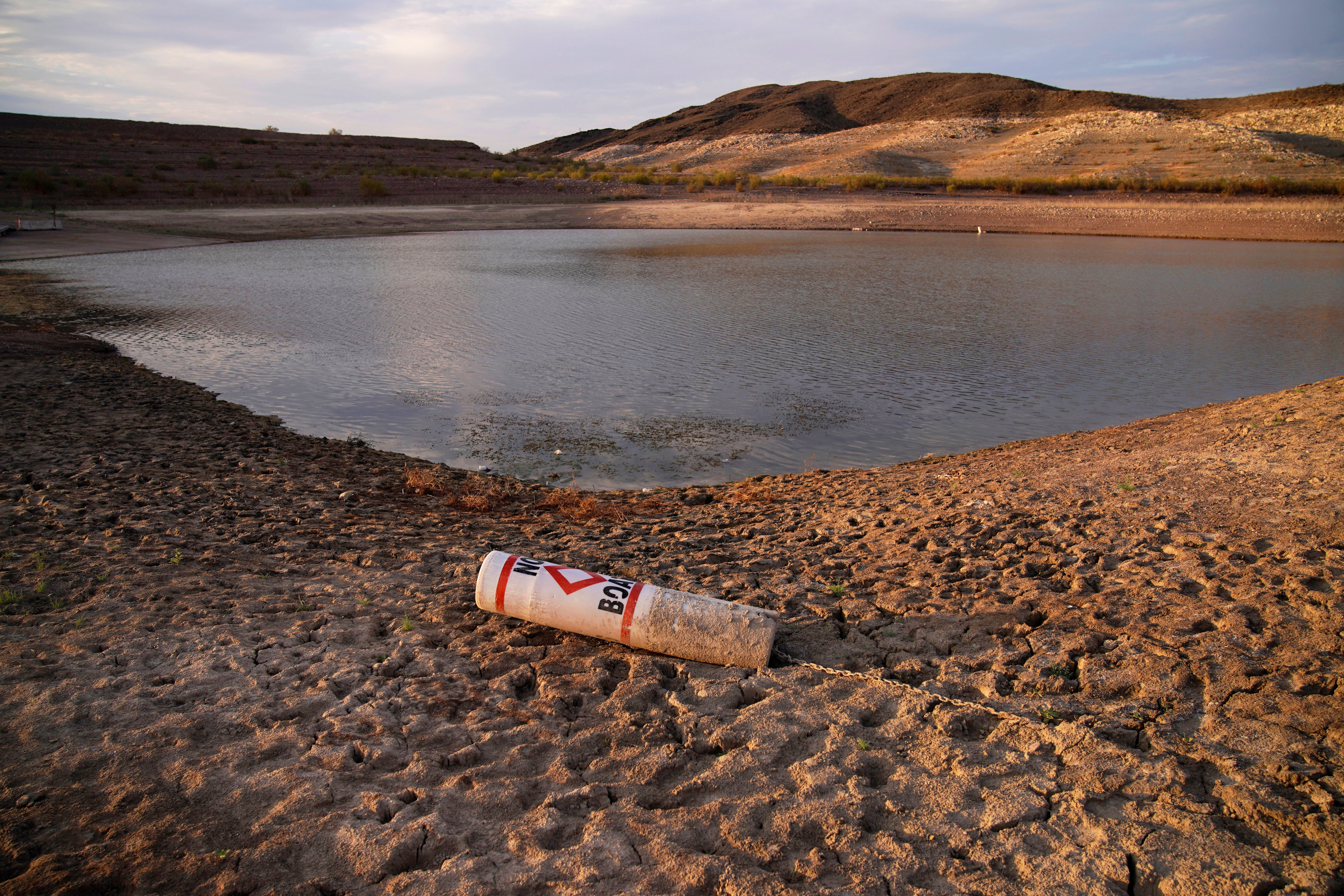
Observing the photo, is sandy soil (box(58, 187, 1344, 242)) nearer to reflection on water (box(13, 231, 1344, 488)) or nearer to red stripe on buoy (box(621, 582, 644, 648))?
reflection on water (box(13, 231, 1344, 488))

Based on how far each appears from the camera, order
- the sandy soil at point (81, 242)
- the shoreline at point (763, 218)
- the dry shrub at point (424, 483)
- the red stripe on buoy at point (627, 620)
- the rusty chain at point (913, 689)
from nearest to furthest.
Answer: the rusty chain at point (913, 689) < the red stripe on buoy at point (627, 620) < the dry shrub at point (424, 483) < the sandy soil at point (81, 242) < the shoreline at point (763, 218)

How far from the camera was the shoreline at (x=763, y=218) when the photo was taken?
28641mm

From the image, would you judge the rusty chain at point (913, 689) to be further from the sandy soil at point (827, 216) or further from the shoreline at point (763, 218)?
the sandy soil at point (827, 216)

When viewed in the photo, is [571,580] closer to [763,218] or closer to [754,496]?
[754,496]

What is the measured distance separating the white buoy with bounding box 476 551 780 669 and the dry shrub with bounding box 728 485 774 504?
8.72 ft

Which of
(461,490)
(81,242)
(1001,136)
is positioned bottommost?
(461,490)

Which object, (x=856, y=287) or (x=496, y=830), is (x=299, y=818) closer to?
(x=496, y=830)

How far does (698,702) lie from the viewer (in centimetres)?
366

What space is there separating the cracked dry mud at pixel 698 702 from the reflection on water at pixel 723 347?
10.0ft

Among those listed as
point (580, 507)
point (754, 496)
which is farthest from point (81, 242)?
point (754, 496)

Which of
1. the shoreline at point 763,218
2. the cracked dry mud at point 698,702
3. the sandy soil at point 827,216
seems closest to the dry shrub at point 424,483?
the cracked dry mud at point 698,702

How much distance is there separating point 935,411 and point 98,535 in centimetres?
934

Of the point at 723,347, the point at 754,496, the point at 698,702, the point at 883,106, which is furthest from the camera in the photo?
the point at 883,106

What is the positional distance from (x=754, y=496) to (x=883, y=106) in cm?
11150
